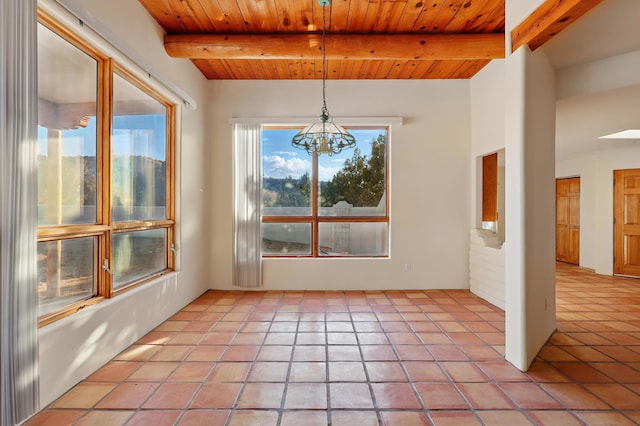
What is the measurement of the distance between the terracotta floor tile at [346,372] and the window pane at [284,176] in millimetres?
2749

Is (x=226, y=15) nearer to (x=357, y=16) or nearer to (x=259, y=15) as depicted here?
(x=259, y=15)

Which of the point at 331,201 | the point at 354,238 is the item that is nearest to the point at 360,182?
the point at 331,201

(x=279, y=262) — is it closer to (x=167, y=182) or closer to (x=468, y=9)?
(x=167, y=182)

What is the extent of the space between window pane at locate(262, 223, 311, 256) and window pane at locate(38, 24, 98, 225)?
2.61 metres

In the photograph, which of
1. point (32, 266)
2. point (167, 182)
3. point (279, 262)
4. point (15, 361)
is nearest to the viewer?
point (15, 361)

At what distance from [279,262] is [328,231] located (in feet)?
2.84

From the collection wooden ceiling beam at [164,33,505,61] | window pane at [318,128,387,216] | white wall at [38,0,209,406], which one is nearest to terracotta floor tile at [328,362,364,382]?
white wall at [38,0,209,406]

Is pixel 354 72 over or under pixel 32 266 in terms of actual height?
over

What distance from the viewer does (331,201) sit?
5074 millimetres

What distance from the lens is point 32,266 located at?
1.84 m

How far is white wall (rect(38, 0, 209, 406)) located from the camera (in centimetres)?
218

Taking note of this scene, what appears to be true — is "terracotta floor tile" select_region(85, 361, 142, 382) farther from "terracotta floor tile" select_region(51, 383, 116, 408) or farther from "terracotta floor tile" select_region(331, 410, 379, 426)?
"terracotta floor tile" select_region(331, 410, 379, 426)

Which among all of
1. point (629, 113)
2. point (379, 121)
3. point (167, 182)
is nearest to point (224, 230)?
point (167, 182)

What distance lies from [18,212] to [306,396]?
1969 mm
